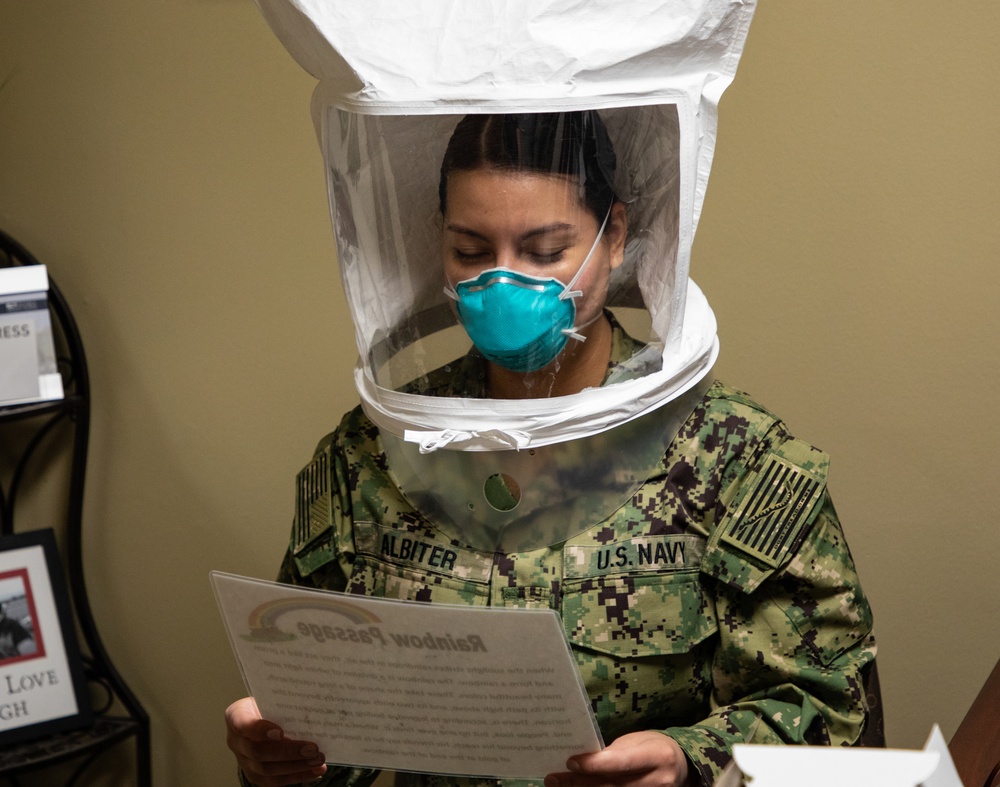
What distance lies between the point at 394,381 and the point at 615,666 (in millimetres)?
383

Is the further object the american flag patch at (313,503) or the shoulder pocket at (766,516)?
the american flag patch at (313,503)

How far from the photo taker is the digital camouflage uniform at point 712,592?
3.56 feet

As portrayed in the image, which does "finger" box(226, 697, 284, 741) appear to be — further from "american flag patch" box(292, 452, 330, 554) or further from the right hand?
"american flag patch" box(292, 452, 330, 554)

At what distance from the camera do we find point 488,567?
45.4 inches

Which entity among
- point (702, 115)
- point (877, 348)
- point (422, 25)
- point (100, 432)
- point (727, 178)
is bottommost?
point (100, 432)

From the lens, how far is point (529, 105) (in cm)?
102

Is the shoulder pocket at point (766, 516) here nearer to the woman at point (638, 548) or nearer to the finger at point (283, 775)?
the woman at point (638, 548)

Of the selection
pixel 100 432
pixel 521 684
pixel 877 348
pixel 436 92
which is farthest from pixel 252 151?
pixel 521 684

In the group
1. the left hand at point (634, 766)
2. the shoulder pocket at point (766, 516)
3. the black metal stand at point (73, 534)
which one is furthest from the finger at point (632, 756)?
the black metal stand at point (73, 534)

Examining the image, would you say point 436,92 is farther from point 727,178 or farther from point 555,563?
point 727,178

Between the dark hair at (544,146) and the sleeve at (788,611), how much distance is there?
321mm

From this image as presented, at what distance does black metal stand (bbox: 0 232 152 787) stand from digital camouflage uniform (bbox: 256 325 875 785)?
1097 mm

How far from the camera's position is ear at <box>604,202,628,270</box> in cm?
112

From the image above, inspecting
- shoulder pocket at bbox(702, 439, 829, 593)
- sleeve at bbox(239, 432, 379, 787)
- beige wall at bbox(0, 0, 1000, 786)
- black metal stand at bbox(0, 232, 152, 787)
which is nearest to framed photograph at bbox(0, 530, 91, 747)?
black metal stand at bbox(0, 232, 152, 787)
